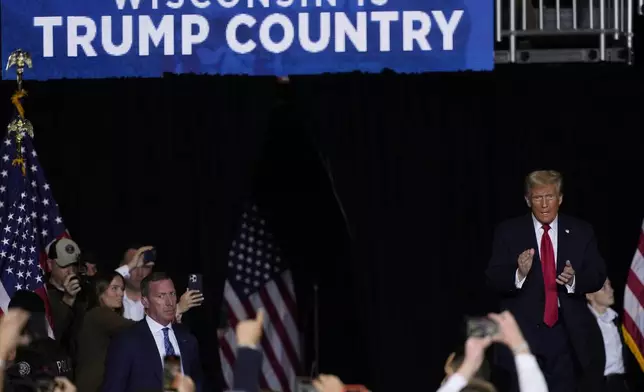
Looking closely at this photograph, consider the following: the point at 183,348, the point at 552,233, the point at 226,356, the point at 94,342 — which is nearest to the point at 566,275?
the point at 552,233

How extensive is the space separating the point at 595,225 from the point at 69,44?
4.09m

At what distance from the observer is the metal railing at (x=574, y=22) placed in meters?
12.6

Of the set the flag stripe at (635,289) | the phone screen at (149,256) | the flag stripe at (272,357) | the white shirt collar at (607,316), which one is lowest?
the flag stripe at (272,357)

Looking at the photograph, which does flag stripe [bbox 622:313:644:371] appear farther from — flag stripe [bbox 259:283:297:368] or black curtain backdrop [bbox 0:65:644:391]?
flag stripe [bbox 259:283:297:368]

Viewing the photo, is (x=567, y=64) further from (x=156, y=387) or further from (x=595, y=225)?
(x=156, y=387)

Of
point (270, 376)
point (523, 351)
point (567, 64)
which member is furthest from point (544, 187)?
point (270, 376)

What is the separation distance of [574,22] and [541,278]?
2.50m

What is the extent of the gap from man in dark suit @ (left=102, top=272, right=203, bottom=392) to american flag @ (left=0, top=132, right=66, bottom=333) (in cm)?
197

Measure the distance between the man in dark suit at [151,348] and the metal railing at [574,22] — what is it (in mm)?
3355

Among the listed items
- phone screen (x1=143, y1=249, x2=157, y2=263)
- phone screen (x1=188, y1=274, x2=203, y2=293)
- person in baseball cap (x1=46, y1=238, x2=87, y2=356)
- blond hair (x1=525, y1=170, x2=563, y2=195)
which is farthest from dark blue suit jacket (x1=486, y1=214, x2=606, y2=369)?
person in baseball cap (x1=46, y1=238, x2=87, y2=356)

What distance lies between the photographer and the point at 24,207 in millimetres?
12836

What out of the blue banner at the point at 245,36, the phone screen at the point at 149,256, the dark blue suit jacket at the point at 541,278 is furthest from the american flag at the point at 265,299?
the dark blue suit jacket at the point at 541,278

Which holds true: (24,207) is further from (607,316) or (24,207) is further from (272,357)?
(607,316)

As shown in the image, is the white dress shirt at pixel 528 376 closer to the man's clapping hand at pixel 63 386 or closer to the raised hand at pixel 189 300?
the man's clapping hand at pixel 63 386
